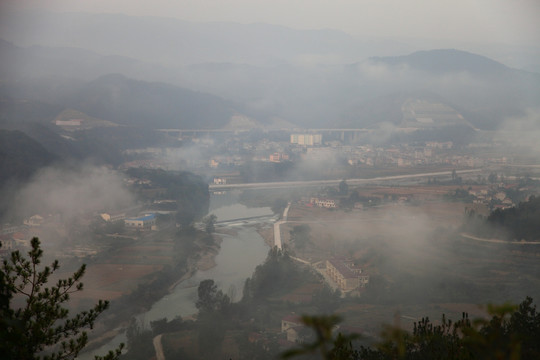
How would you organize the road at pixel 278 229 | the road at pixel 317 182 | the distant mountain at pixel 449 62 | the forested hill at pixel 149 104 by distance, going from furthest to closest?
the distant mountain at pixel 449 62
the forested hill at pixel 149 104
the road at pixel 317 182
the road at pixel 278 229

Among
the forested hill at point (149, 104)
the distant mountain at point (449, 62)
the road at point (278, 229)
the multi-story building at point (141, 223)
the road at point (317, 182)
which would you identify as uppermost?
the distant mountain at point (449, 62)

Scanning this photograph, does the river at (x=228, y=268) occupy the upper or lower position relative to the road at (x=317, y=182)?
lower

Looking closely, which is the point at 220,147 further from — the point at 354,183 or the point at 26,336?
the point at 26,336

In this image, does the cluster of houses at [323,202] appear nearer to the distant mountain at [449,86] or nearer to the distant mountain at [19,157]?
the distant mountain at [19,157]

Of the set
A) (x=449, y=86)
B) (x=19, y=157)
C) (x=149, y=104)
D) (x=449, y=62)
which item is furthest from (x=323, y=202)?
(x=449, y=62)

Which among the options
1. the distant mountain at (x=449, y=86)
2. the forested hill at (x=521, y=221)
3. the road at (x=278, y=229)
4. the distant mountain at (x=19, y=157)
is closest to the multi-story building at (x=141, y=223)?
the road at (x=278, y=229)

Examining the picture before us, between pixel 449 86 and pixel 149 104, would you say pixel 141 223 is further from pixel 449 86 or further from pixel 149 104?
pixel 449 86
